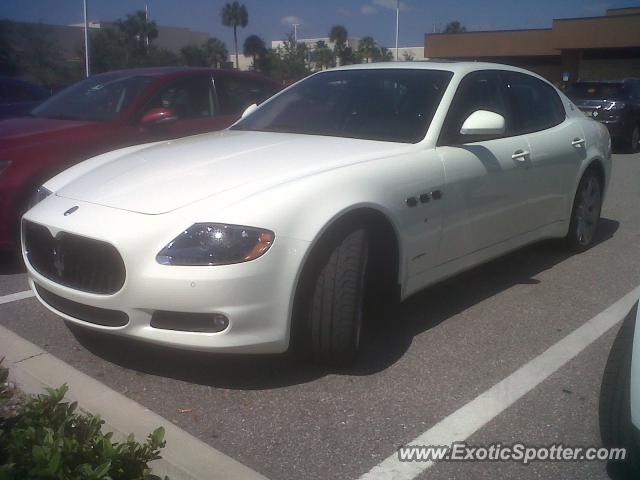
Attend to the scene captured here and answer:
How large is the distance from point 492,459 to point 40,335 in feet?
8.29

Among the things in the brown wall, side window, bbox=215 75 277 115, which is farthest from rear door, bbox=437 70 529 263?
the brown wall

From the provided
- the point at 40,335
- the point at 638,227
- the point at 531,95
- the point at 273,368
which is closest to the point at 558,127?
the point at 531,95

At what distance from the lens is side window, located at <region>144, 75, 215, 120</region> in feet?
19.9

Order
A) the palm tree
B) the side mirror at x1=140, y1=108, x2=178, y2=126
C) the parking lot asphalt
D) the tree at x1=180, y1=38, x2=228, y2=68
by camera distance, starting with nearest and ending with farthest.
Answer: the parking lot asphalt
the side mirror at x1=140, y1=108, x2=178, y2=126
the tree at x1=180, y1=38, x2=228, y2=68
the palm tree

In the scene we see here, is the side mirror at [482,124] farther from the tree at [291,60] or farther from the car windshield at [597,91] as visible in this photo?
the tree at [291,60]

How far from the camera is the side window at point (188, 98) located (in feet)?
19.9

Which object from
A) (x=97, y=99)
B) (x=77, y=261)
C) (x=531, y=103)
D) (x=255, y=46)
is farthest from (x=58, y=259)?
(x=255, y=46)

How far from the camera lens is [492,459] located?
270 cm

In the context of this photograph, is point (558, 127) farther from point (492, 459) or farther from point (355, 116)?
point (492, 459)

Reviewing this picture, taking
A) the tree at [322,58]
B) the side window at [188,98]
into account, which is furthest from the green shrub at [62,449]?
the tree at [322,58]

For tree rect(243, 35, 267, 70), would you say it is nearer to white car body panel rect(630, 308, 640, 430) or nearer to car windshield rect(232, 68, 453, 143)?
car windshield rect(232, 68, 453, 143)

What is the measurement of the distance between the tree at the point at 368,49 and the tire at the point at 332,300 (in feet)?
117

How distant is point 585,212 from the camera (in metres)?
5.62

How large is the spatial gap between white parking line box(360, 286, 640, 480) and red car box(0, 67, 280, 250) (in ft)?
11.3
